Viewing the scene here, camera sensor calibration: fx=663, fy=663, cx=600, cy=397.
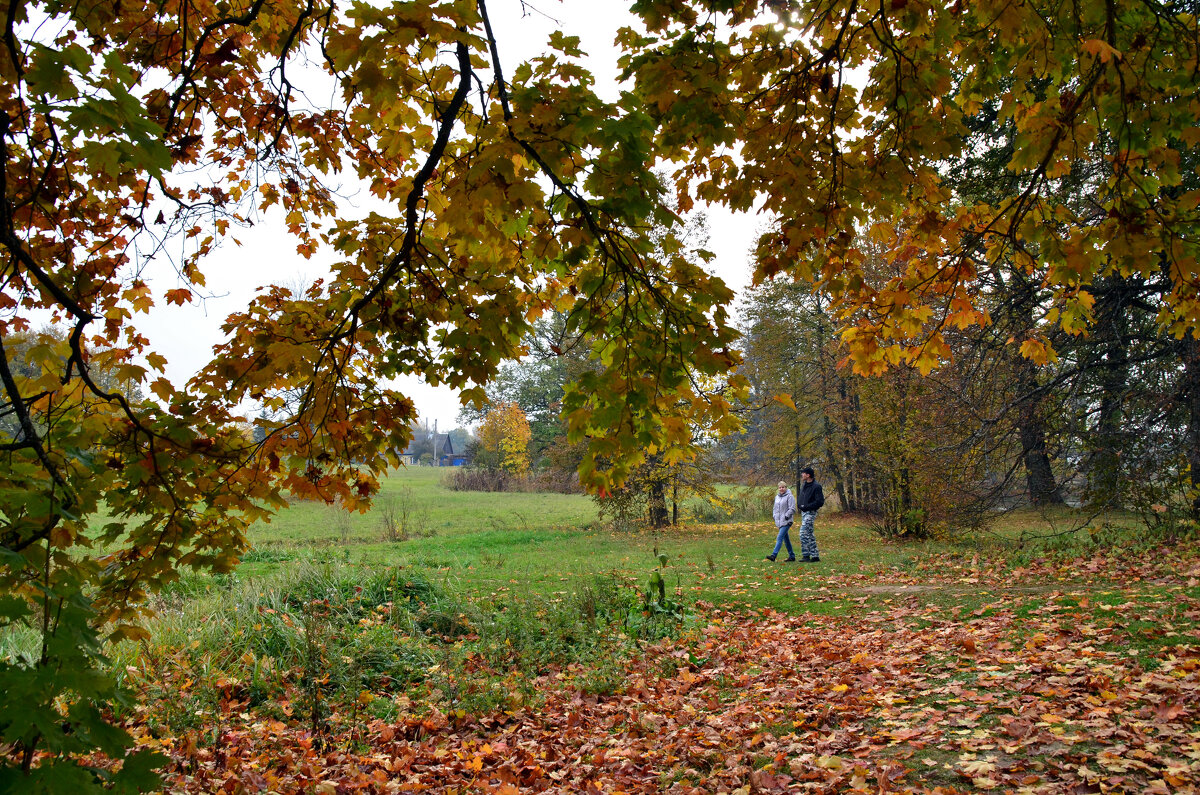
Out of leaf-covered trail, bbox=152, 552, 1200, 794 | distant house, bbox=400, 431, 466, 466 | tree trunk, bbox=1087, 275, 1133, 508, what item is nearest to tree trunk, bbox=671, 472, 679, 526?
tree trunk, bbox=1087, 275, 1133, 508

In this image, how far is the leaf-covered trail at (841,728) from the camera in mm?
3186

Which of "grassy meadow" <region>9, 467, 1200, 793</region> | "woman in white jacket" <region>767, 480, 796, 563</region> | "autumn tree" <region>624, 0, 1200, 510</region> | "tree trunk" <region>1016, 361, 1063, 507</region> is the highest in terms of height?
"autumn tree" <region>624, 0, 1200, 510</region>

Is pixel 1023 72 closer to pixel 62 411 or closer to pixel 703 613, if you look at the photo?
pixel 62 411

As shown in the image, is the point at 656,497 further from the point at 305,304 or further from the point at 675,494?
the point at 305,304

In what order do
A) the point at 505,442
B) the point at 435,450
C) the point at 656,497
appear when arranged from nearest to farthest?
the point at 656,497, the point at 505,442, the point at 435,450

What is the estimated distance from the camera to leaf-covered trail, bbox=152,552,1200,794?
10.5ft

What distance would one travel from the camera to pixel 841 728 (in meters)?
3.97

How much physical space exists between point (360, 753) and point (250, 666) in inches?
75.3

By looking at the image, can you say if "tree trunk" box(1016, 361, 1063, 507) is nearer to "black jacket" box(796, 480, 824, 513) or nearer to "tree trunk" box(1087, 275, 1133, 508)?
"tree trunk" box(1087, 275, 1133, 508)

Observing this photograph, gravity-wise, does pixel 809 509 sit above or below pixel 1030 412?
below

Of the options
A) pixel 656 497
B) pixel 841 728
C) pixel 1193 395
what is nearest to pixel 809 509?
pixel 1193 395

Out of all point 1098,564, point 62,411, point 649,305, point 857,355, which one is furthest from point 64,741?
point 1098,564

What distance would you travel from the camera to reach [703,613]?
777cm

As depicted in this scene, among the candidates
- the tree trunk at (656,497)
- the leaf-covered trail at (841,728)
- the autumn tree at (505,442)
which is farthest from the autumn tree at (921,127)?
the autumn tree at (505,442)
